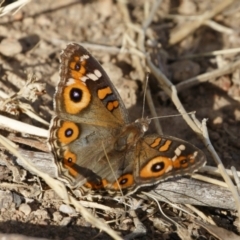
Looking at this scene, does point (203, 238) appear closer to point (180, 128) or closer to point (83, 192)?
point (83, 192)

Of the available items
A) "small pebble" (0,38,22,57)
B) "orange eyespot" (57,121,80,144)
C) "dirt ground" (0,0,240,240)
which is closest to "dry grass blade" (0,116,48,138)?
"dirt ground" (0,0,240,240)

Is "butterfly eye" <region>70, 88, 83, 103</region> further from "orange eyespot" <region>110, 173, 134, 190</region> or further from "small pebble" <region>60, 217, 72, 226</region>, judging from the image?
"small pebble" <region>60, 217, 72, 226</region>

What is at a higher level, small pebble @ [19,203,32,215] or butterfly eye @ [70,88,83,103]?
butterfly eye @ [70,88,83,103]

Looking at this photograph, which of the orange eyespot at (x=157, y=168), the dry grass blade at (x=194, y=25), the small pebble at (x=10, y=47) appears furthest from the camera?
the dry grass blade at (x=194, y=25)

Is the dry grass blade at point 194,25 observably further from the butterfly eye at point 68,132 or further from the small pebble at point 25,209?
the small pebble at point 25,209

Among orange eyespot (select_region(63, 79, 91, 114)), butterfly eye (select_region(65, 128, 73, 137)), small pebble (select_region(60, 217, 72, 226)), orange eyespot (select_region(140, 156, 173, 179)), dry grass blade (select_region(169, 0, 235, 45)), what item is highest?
dry grass blade (select_region(169, 0, 235, 45))

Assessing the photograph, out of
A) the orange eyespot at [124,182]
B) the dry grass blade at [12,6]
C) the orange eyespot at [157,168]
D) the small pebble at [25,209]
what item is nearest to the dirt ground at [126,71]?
the small pebble at [25,209]

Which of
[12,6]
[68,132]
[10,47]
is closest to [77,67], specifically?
[68,132]
